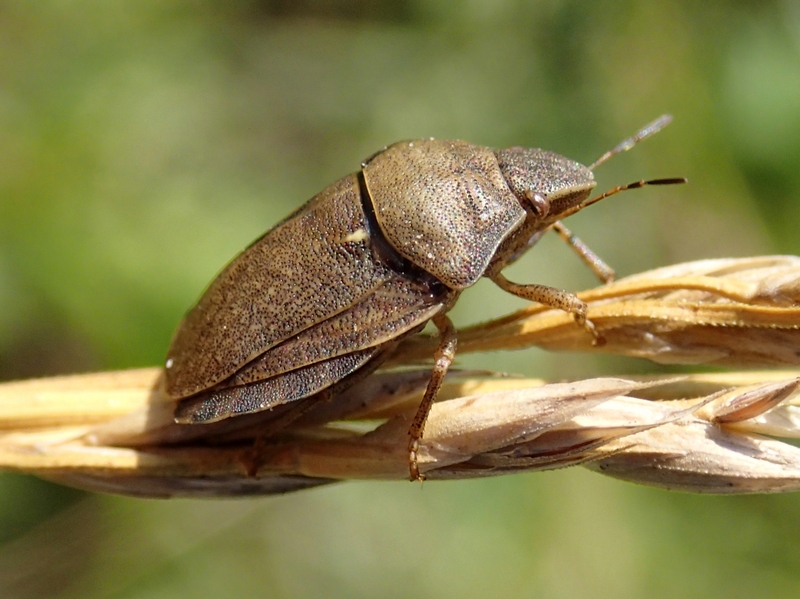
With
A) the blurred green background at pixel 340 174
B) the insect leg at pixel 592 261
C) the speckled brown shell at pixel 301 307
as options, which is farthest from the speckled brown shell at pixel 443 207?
the blurred green background at pixel 340 174

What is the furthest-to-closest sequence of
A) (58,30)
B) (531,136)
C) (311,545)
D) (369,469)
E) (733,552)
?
1. (531,136)
2. (58,30)
3. (311,545)
4. (733,552)
5. (369,469)

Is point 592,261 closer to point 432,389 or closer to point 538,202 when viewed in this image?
point 538,202

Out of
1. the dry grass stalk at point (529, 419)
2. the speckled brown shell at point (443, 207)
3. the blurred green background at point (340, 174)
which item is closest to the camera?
the dry grass stalk at point (529, 419)

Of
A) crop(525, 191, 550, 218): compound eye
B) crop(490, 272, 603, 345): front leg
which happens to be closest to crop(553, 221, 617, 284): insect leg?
crop(525, 191, 550, 218): compound eye

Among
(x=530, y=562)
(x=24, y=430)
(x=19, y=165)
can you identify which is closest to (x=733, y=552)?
(x=530, y=562)

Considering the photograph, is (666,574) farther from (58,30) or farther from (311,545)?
(58,30)

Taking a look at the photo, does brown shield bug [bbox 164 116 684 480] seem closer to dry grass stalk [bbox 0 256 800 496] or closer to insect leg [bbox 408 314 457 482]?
insect leg [bbox 408 314 457 482]

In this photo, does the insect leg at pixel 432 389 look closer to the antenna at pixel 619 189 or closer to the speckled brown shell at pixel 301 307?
the speckled brown shell at pixel 301 307
